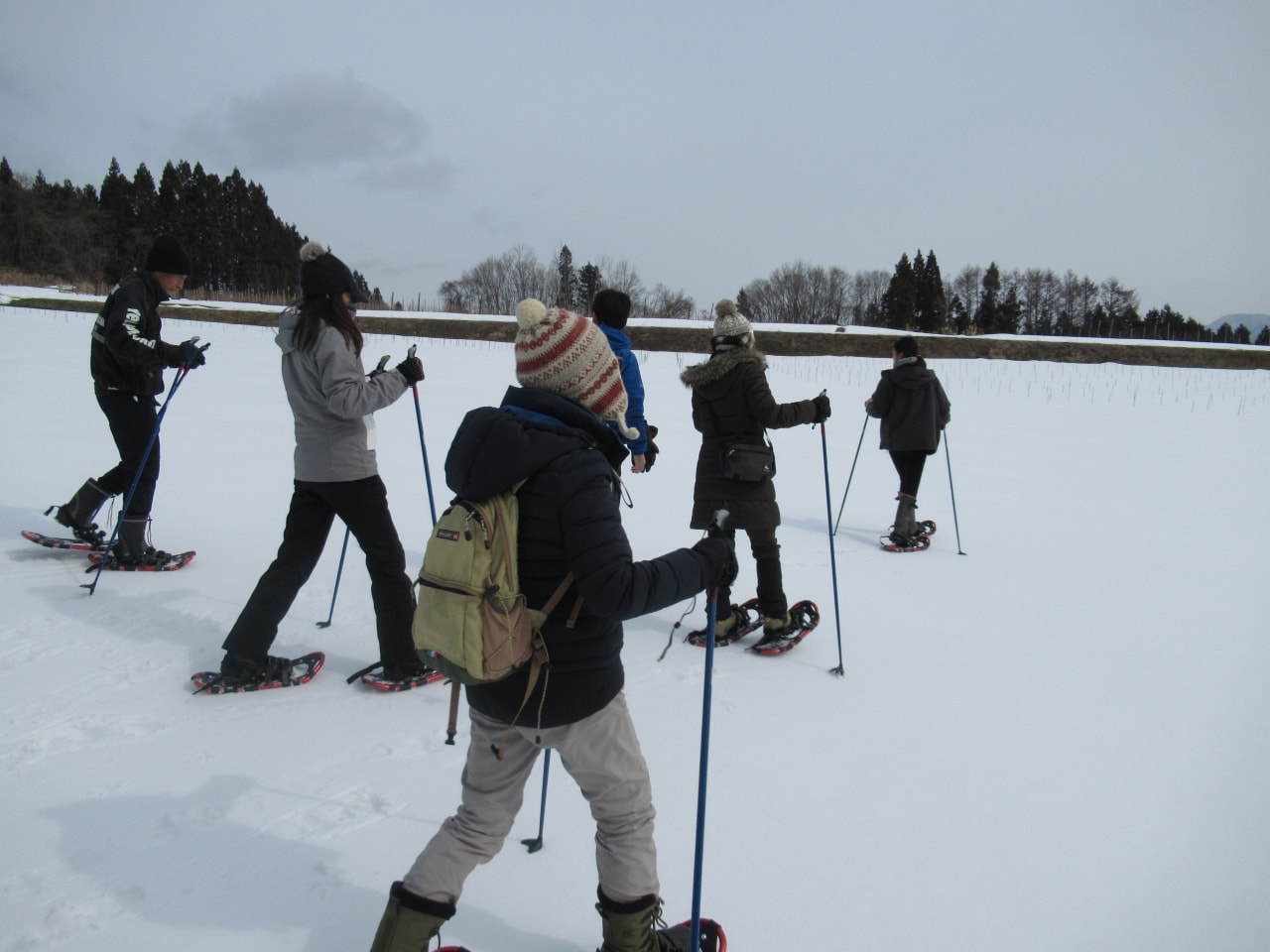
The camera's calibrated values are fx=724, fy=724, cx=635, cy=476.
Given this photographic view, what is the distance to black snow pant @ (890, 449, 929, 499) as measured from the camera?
6.44 metres

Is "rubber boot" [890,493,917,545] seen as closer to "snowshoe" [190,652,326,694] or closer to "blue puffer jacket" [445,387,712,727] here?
"snowshoe" [190,652,326,694]

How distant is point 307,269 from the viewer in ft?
10.1

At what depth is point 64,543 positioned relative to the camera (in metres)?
4.90

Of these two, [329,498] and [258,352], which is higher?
[258,352]

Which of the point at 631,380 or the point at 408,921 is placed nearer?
the point at 408,921

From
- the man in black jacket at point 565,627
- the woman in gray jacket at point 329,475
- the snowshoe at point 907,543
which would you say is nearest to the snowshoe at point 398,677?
the woman in gray jacket at point 329,475

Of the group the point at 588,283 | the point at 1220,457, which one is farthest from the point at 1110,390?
the point at 588,283

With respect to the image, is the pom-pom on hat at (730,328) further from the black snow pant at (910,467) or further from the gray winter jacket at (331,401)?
the black snow pant at (910,467)

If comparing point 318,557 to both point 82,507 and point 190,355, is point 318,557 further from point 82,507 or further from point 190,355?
point 82,507

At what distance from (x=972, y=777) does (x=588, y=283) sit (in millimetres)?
38961

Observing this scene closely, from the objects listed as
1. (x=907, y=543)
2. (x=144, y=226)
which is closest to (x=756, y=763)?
(x=907, y=543)

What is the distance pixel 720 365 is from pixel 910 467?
3.30m

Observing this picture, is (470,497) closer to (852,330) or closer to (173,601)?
(173,601)

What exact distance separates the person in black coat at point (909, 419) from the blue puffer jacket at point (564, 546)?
501cm
